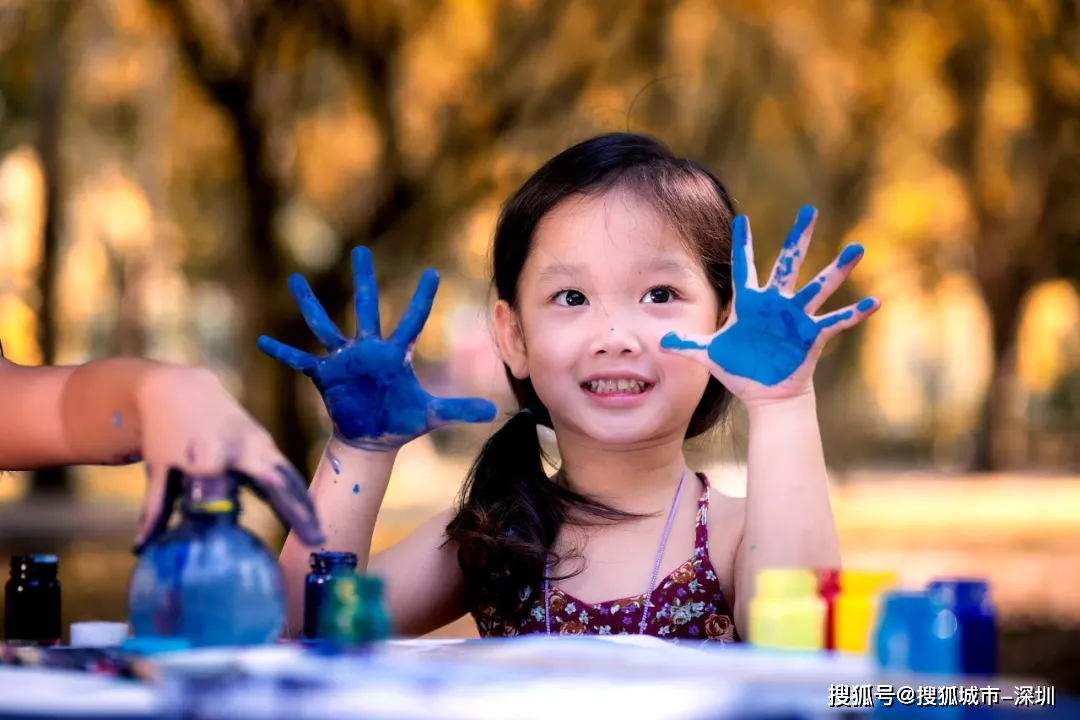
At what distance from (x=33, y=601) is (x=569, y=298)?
94 cm

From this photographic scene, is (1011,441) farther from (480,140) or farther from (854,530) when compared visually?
(480,140)

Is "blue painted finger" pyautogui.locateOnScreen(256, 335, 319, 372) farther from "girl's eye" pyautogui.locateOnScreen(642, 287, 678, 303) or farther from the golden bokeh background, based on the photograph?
the golden bokeh background

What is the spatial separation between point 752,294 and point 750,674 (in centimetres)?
81

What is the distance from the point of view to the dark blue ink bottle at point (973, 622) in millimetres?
1278

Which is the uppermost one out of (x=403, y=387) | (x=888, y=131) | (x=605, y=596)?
(x=888, y=131)

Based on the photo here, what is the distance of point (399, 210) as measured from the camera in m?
7.18

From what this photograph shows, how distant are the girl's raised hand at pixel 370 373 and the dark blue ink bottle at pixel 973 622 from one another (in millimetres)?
863

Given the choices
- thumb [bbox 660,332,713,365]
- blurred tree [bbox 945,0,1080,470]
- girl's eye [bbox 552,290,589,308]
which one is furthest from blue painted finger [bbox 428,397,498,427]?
blurred tree [bbox 945,0,1080,470]

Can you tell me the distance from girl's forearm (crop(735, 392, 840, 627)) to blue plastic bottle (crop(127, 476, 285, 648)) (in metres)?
0.81

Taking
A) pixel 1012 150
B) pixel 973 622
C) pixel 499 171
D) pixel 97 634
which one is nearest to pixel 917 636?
pixel 973 622

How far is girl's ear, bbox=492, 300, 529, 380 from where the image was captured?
248 cm

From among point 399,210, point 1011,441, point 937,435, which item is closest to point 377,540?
point 399,210

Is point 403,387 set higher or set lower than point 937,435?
lower

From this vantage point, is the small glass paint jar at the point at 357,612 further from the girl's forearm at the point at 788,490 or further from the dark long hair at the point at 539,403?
the dark long hair at the point at 539,403
